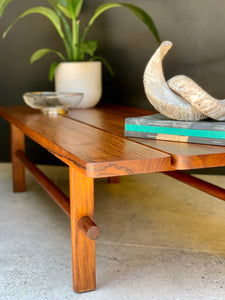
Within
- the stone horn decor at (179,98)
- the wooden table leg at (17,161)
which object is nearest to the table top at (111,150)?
the stone horn decor at (179,98)

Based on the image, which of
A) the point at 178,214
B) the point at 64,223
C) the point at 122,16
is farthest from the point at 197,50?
the point at 64,223

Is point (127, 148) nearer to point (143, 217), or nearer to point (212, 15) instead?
point (143, 217)

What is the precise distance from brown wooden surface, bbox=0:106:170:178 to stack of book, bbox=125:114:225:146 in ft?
0.20

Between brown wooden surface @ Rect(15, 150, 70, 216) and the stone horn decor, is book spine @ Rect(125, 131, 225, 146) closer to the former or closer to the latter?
the stone horn decor

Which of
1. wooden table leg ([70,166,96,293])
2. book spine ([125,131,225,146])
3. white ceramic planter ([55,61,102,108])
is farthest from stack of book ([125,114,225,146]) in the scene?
white ceramic planter ([55,61,102,108])

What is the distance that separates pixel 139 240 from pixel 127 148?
22.2 inches

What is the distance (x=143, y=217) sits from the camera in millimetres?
1958

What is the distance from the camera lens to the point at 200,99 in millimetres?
1295

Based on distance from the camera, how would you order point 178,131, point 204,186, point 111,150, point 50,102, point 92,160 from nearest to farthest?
point 92,160 → point 111,150 → point 178,131 → point 204,186 → point 50,102

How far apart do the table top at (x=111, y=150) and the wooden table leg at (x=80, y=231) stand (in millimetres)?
83

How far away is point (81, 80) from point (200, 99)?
1180mm

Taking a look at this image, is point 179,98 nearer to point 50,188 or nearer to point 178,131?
point 178,131

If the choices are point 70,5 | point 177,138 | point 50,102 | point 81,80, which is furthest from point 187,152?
point 70,5

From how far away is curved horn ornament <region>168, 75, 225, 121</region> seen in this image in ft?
4.24
